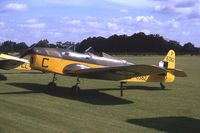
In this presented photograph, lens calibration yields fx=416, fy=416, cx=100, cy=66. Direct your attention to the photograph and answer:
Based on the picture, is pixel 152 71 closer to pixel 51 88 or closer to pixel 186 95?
pixel 186 95

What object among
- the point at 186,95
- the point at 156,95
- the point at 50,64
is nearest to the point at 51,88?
the point at 50,64

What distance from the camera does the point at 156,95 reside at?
15023 millimetres

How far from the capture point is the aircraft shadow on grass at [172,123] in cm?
862

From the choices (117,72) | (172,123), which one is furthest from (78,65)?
(172,123)

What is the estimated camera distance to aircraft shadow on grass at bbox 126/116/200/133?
8625mm

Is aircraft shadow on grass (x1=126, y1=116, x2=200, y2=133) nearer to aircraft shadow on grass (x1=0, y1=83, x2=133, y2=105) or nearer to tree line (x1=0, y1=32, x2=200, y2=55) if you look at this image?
aircraft shadow on grass (x1=0, y1=83, x2=133, y2=105)

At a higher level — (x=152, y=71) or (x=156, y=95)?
(x=152, y=71)

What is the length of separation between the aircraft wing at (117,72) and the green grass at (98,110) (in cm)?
71

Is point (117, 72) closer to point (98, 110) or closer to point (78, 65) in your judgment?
point (78, 65)

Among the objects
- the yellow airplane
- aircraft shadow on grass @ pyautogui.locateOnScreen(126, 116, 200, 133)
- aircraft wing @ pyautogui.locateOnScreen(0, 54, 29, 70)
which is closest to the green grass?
aircraft shadow on grass @ pyautogui.locateOnScreen(126, 116, 200, 133)

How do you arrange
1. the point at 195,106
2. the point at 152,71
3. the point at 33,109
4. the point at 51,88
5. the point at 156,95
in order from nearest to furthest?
the point at 33,109 → the point at 195,106 → the point at 152,71 → the point at 156,95 → the point at 51,88

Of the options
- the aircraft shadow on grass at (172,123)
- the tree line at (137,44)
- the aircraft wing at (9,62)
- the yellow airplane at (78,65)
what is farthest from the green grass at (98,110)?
the tree line at (137,44)

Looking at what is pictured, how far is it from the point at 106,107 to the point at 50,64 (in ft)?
14.6

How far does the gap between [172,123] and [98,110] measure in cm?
240
